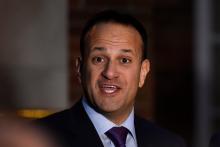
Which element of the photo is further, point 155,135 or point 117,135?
point 155,135

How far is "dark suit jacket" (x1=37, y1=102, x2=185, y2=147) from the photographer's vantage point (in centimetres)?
375

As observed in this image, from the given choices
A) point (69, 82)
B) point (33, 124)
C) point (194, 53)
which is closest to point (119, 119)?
point (33, 124)

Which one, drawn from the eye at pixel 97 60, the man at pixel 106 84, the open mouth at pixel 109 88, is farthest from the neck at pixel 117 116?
the eye at pixel 97 60

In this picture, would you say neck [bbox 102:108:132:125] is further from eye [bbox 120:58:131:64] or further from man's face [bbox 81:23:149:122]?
eye [bbox 120:58:131:64]

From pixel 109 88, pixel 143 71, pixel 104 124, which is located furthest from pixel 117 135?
pixel 143 71

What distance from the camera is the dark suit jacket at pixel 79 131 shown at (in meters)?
3.75

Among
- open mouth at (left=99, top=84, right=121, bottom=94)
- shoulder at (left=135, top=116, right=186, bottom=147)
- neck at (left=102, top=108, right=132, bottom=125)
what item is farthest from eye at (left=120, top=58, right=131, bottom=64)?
shoulder at (left=135, top=116, right=186, bottom=147)

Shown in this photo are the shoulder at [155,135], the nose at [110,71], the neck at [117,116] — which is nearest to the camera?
the nose at [110,71]

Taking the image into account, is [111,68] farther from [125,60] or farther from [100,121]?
[100,121]

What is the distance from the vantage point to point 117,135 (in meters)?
3.77

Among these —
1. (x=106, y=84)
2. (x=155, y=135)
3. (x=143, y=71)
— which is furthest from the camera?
(x=155, y=135)

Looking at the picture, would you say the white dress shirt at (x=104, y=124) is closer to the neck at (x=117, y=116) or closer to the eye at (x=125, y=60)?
the neck at (x=117, y=116)

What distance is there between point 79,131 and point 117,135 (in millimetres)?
170

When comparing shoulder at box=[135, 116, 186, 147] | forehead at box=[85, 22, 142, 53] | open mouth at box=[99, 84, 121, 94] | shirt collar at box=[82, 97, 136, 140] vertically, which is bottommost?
shoulder at box=[135, 116, 186, 147]
